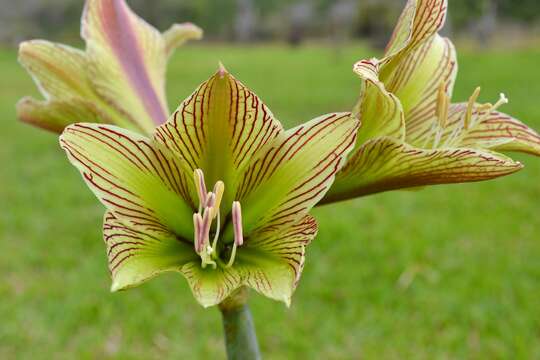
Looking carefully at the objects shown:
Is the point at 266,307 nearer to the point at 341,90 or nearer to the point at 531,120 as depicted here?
the point at 531,120

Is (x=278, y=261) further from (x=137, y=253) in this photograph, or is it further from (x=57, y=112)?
(x=57, y=112)

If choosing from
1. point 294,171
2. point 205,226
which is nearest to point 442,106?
point 294,171

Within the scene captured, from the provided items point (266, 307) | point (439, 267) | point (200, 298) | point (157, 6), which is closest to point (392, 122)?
point (200, 298)

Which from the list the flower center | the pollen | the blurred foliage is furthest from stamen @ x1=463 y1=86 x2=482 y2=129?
the blurred foliage

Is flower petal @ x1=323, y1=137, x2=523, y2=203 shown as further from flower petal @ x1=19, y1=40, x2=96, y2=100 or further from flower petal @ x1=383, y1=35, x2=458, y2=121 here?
flower petal @ x1=19, y1=40, x2=96, y2=100

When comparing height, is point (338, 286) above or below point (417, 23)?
below
